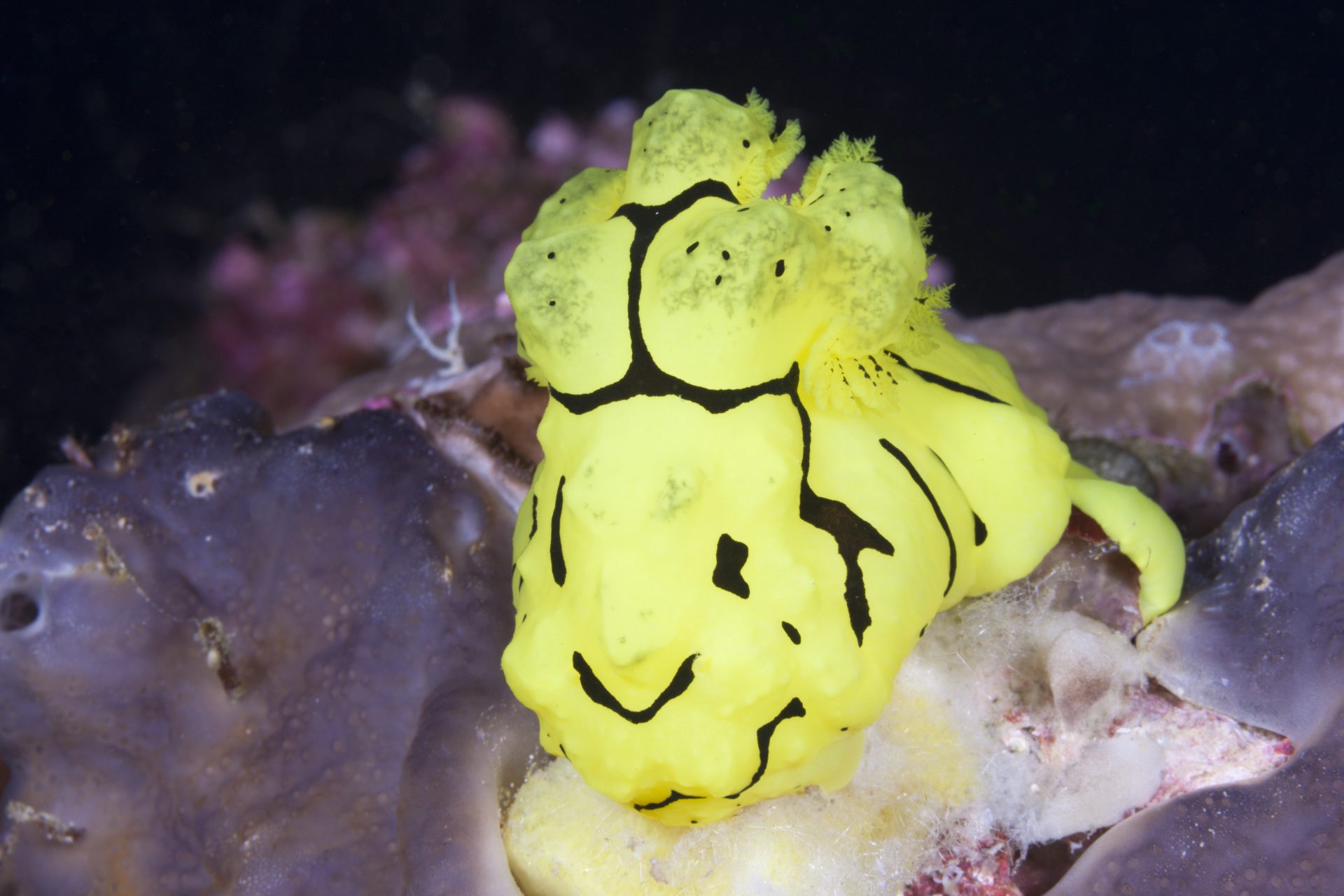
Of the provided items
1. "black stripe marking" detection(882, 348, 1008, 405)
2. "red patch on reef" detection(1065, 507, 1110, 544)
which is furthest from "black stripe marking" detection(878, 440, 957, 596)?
"red patch on reef" detection(1065, 507, 1110, 544)

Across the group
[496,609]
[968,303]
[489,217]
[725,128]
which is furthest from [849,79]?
[496,609]

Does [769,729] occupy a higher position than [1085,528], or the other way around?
[1085,528]

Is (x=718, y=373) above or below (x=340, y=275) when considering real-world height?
above

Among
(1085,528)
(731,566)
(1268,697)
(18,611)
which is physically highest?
(731,566)

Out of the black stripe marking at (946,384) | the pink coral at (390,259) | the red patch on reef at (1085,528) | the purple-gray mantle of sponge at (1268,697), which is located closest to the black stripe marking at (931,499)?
the black stripe marking at (946,384)

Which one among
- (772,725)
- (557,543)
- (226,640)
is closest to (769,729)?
(772,725)

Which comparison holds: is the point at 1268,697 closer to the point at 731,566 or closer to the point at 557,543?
the point at 731,566

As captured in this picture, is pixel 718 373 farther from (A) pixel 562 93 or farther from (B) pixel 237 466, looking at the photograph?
(A) pixel 562 93
